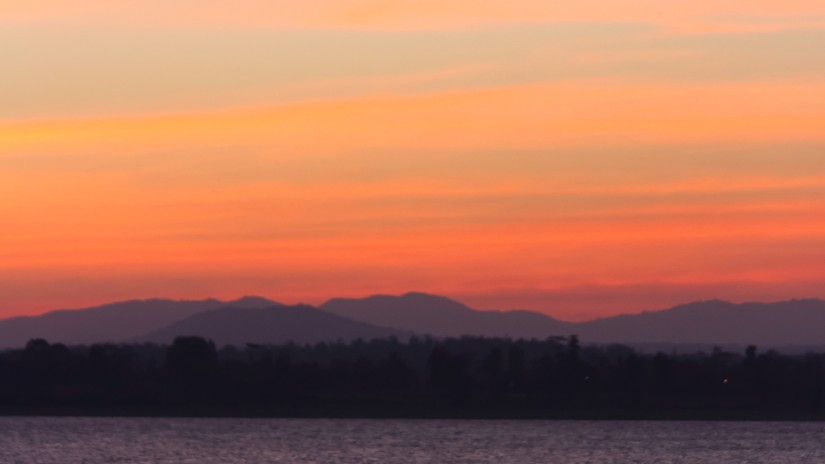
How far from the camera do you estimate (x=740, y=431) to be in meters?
168

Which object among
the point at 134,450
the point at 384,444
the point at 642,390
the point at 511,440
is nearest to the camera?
the point at 134,450

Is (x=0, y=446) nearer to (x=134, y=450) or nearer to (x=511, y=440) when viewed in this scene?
(x=134, y=450)

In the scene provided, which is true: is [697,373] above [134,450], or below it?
above

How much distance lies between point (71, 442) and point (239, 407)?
67962mm

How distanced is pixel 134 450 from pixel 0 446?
12.6 metres

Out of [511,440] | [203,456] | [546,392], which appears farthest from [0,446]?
[546,392]

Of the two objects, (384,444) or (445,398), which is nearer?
(384,444)

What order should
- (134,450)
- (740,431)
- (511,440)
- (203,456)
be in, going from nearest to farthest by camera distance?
1. (203,456)
2. (134,450)
3. (511,440)
4. (740,431)

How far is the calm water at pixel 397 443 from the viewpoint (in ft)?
364

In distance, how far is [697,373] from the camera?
200 meters

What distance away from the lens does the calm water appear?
4365 inches

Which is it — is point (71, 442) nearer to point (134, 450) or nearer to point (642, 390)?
point (134, 450)

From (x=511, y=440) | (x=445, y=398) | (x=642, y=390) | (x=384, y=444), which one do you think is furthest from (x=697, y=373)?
(x=384, y=444)

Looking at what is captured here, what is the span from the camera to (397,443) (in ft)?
434
